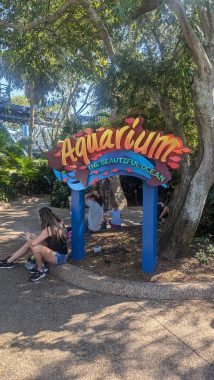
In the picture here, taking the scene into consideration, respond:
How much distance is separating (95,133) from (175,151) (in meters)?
1.10

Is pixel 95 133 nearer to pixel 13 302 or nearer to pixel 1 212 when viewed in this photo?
pixel 13 302

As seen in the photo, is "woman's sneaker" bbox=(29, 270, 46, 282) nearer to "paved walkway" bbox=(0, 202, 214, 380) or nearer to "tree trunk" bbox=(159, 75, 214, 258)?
"paved walkway" bbox=(0, 202, 214, 380)

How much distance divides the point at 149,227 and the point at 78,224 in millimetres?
1251

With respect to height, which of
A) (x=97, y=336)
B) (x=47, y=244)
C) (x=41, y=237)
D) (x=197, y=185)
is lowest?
(x=97, y=336)

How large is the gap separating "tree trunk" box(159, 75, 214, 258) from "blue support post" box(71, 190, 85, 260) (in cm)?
123

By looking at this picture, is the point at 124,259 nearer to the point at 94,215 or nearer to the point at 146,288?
the point at 146,288

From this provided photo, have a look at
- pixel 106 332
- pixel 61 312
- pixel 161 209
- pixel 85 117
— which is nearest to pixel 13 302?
pixel 61 312

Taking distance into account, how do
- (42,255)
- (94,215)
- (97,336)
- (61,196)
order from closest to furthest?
1. (97,336)
2. (42,255)
3. (94,215)
4. (61,196)

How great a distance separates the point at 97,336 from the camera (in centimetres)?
405

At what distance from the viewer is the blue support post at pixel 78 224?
6340mm

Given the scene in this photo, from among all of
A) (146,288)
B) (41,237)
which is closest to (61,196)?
(41,237)

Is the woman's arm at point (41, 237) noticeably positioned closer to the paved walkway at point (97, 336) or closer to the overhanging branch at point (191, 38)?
the paved walkway at point (97, 336)

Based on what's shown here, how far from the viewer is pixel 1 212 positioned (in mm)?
12234

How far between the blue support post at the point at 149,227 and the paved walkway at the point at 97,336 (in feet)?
2.73
